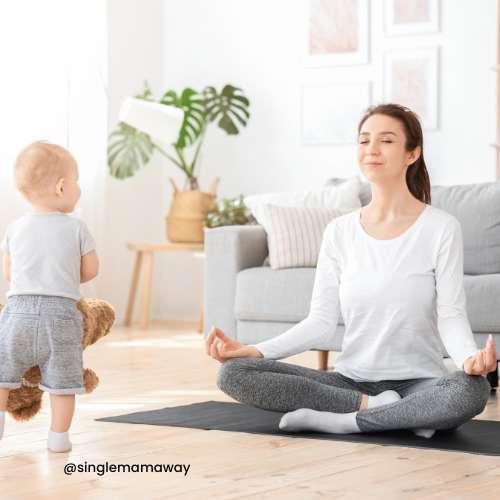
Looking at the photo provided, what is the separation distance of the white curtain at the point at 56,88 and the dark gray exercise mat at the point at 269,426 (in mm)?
2732

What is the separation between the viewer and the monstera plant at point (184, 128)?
6.27 metres

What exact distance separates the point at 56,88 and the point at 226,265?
1987 millimetres

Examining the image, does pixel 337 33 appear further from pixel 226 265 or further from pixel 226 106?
pixel 226 265

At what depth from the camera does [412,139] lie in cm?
290

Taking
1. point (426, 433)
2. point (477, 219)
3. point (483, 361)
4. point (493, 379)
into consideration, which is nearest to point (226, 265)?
point (477, 219)

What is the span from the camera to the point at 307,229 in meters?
4.45

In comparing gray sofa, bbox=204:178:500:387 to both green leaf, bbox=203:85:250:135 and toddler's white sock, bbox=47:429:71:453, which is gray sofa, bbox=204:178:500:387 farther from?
green leaf, bbox=203:85:250:135

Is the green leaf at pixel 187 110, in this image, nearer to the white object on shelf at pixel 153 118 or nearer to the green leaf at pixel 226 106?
the green leaf at pixel 226 106

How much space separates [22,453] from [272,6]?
427 cm

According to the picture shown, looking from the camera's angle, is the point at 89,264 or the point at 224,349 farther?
the point at 224,349

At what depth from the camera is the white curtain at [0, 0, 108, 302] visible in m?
5.76

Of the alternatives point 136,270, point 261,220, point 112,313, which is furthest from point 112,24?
point 112,313

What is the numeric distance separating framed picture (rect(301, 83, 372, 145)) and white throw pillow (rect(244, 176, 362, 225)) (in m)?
1.34

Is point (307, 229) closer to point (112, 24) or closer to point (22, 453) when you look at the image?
point (22, 453)
